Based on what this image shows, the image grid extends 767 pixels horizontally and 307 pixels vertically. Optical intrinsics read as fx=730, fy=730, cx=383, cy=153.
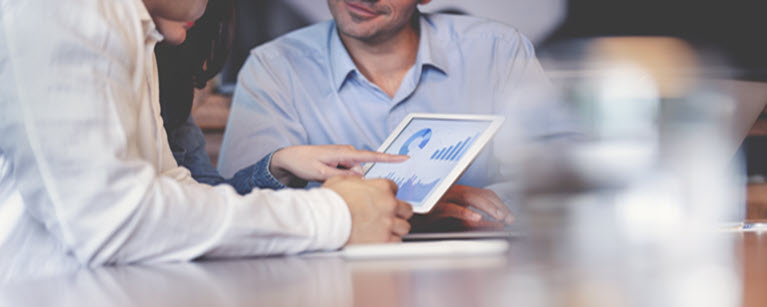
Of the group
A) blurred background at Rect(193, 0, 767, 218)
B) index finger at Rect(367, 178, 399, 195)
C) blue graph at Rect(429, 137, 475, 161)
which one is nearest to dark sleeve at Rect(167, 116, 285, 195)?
blue graph at Rect(429, 137, 475, 161)

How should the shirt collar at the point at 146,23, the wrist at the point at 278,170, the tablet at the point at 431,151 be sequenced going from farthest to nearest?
the wrist at the point at 278,170, the tablet at the point at 431,151, the shirt collar at the point at 146,23

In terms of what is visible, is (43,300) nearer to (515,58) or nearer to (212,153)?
(515,58)

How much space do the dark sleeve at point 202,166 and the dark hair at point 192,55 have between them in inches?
3.0

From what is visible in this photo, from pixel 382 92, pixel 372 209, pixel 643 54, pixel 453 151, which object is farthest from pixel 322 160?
pixel 643 54

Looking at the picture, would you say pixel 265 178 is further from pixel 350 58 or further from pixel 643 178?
pixel 643 178

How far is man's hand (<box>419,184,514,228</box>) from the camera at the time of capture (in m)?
1.11

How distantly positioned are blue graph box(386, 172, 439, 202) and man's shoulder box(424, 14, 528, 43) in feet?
3.08

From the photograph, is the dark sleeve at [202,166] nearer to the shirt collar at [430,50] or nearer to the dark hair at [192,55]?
the dark hair at [192,55]

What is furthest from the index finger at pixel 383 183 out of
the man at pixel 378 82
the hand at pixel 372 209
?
the man at pixel 378 82

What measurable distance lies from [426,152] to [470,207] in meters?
0.22

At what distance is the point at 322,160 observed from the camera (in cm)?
116

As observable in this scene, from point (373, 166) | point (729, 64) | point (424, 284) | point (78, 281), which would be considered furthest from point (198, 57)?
point (729, 64)

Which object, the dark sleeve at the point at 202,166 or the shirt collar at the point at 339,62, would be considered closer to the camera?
the dark sleeve at the point at 202,166

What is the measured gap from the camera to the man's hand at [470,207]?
111 cm
